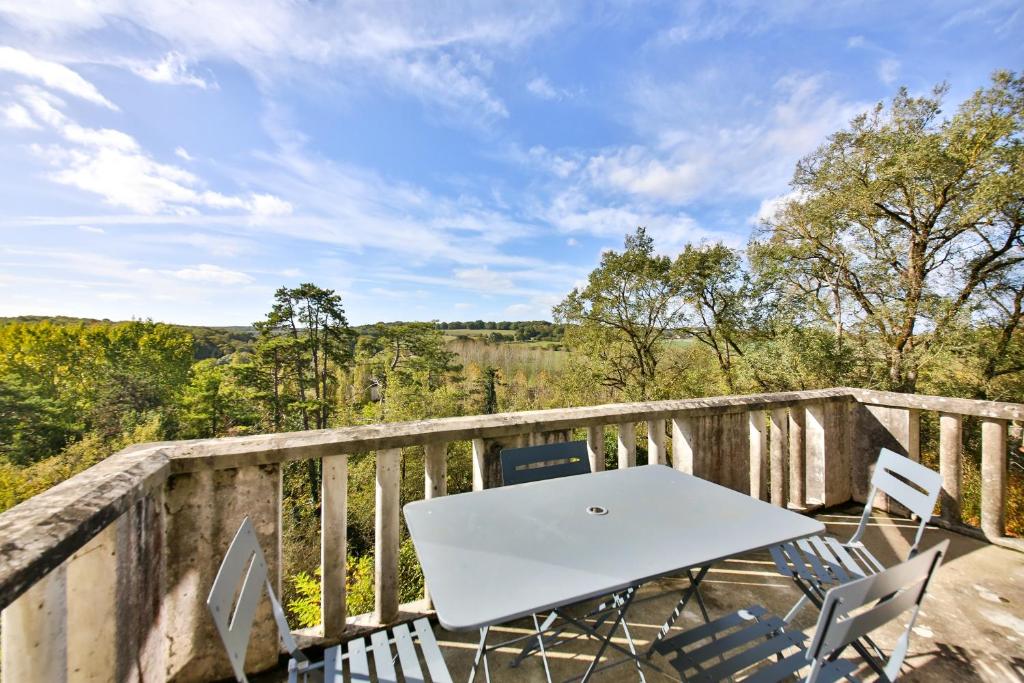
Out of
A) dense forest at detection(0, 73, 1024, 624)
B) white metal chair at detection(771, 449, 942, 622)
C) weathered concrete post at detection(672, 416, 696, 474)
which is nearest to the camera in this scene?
white metal chair at detection(771, 449, 942, 622)

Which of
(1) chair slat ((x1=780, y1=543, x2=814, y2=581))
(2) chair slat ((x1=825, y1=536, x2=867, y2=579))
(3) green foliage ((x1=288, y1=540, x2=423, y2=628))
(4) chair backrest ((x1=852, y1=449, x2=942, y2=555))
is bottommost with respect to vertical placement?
(3) green foliage ((x1=288, y1=540, x2=423, y2=628))

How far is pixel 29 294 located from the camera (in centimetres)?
3738

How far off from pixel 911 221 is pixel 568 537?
50.3 ft

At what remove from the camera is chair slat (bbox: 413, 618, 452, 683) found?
3.99 feet

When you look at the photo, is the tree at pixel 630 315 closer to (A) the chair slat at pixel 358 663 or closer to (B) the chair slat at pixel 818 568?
(B) the chair slat at pixel 818 568

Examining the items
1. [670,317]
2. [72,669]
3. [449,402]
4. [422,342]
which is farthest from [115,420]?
[72,669]

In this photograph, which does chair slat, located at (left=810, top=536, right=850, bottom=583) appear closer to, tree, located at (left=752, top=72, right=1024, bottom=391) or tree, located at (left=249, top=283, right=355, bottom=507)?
tree, located at (left=752, top=72, right=1024, bottom=391)

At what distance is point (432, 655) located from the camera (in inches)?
51.9

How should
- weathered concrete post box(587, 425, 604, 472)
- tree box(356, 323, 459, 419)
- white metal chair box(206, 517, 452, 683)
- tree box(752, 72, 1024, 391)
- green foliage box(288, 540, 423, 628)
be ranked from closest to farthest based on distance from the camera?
white metal chair box(206, 517, 452, 683) → weathered concrete post box(587, 425, 604, 472) → green foliage box(288, 540, 423, 628) → tree box(752, 72, 1024, 391) → tree box(356, 323, 459, 419)

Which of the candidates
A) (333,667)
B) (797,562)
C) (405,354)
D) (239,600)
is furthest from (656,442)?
(405,354)

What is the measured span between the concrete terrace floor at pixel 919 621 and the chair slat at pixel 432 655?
21.9 inches

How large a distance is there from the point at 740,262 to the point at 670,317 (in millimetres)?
3282

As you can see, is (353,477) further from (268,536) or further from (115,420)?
(115,420)

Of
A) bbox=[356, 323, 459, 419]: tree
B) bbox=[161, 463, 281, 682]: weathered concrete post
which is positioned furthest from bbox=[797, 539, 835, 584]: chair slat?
bbox=[356, 323, 459, 419]: tree
